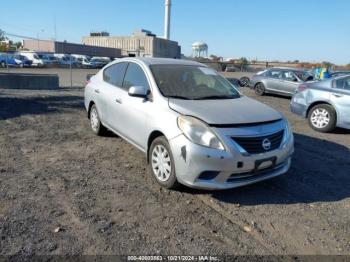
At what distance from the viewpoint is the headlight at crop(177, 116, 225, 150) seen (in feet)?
12.6

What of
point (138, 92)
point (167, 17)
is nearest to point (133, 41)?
point (167, 17)

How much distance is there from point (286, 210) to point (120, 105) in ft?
9.71

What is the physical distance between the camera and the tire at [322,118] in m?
7.97

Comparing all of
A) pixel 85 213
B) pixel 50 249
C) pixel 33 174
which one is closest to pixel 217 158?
pixel 85 213

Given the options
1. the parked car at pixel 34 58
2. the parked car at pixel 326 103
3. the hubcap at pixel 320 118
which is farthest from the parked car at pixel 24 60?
the hubcap at pixel 320 118

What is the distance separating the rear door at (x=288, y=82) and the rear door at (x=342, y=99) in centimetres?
754

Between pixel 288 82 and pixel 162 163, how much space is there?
42.1ft

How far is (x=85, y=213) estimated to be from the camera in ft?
12.2

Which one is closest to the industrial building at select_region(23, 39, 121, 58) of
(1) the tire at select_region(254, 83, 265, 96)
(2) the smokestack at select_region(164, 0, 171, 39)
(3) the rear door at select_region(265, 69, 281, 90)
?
(2) the smokestack at select_region(164, 0, 171, 39)

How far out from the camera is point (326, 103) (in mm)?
8164

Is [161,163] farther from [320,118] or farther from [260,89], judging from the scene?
[260,89]

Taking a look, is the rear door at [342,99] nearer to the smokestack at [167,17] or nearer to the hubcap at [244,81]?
the hubcap at [244,81]

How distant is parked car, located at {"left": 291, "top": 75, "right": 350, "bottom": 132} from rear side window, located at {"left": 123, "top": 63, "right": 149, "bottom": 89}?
5027mm

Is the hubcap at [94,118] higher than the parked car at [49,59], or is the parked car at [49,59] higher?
Result: the parked car at [49,59]
